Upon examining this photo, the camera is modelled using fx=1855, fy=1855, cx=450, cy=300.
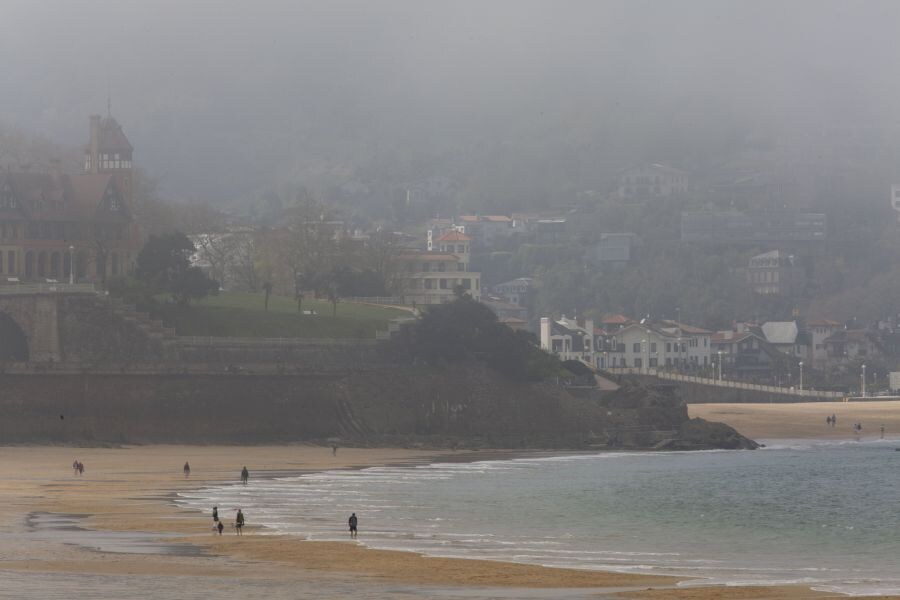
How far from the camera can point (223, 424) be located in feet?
374

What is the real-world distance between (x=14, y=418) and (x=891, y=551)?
61.2 m

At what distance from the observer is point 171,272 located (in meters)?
126

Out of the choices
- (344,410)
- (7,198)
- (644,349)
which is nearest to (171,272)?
(7,198)

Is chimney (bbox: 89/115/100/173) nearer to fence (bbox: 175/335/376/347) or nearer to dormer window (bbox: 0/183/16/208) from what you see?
dormer window (bbox: 0/183/16/208)

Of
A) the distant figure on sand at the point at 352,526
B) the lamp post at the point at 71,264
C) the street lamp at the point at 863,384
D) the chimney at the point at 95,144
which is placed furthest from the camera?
the street lamp at the point at 863,384

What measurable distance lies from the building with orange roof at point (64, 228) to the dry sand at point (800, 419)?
148 ft

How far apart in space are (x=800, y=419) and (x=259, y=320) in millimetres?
43847

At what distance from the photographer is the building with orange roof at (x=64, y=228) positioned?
435ft

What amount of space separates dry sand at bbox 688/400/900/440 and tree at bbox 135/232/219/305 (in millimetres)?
39206

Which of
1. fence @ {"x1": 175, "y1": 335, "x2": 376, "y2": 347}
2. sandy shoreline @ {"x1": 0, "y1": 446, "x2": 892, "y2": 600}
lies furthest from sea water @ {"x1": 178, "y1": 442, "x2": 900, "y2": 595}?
fence @ {"x1": 175, "y1": 335, "x2": 376, "y2": 347}

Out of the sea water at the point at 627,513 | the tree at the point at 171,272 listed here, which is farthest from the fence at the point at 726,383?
the sea water at the point at 627,513

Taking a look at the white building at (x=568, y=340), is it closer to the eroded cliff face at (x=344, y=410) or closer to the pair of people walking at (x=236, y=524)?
the eroded cliff face at (x=344, y=410)

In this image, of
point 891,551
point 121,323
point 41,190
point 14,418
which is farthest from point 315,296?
point 891,551

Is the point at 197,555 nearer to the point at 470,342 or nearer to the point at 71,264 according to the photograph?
the point at 470,342
